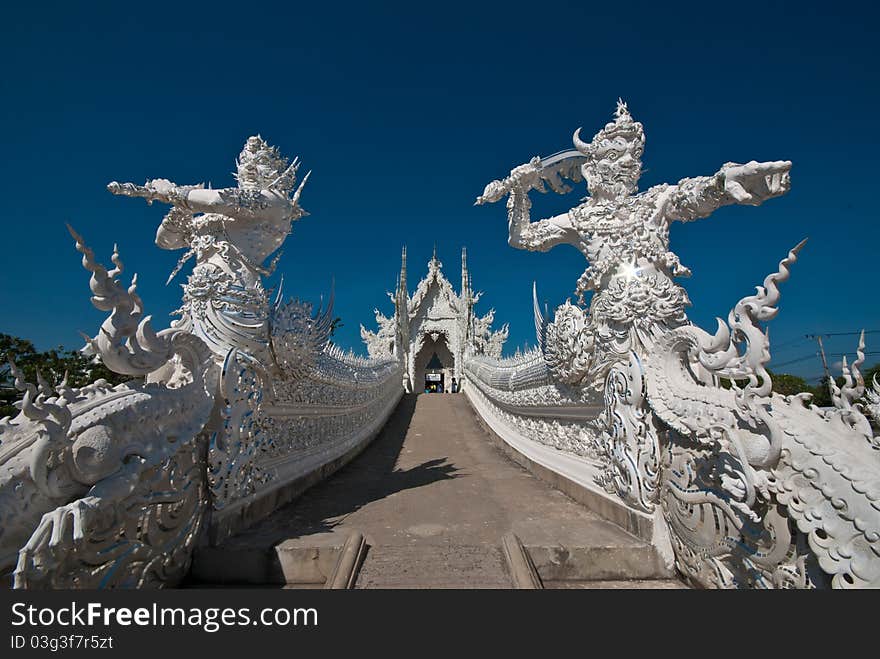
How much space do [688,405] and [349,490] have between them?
4.00m

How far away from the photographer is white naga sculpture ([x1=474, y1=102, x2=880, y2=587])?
2127 millimetres

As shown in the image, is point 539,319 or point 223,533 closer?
point 223,533

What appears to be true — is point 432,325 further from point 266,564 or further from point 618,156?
point 266,564

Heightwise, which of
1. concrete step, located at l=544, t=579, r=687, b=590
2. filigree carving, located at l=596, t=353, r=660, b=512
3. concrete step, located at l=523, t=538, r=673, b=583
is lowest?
concrete step, located at l=544, t=579, r=687, b=590

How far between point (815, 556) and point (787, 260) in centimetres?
155

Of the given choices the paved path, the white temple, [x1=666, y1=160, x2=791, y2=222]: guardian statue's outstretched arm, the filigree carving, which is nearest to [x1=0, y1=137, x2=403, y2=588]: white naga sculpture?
the paved path

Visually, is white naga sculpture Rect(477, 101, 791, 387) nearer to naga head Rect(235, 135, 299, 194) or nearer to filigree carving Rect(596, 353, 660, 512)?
filigree carving Rect(596, 353, 660, 512)

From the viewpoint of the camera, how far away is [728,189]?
11.3 feet

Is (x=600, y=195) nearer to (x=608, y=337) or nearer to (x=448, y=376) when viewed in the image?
(x=608, y=337)

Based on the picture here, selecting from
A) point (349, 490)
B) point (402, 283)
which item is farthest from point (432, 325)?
point (349, 490)

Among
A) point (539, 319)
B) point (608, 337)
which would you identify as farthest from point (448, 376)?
point (608, 337)

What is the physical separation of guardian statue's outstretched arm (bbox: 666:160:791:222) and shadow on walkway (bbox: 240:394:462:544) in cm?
416

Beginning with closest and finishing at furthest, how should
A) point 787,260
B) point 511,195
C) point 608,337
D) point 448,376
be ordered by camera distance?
point 787,260
point 608,337
point 511,195
point 448,376

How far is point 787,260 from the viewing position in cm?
258
